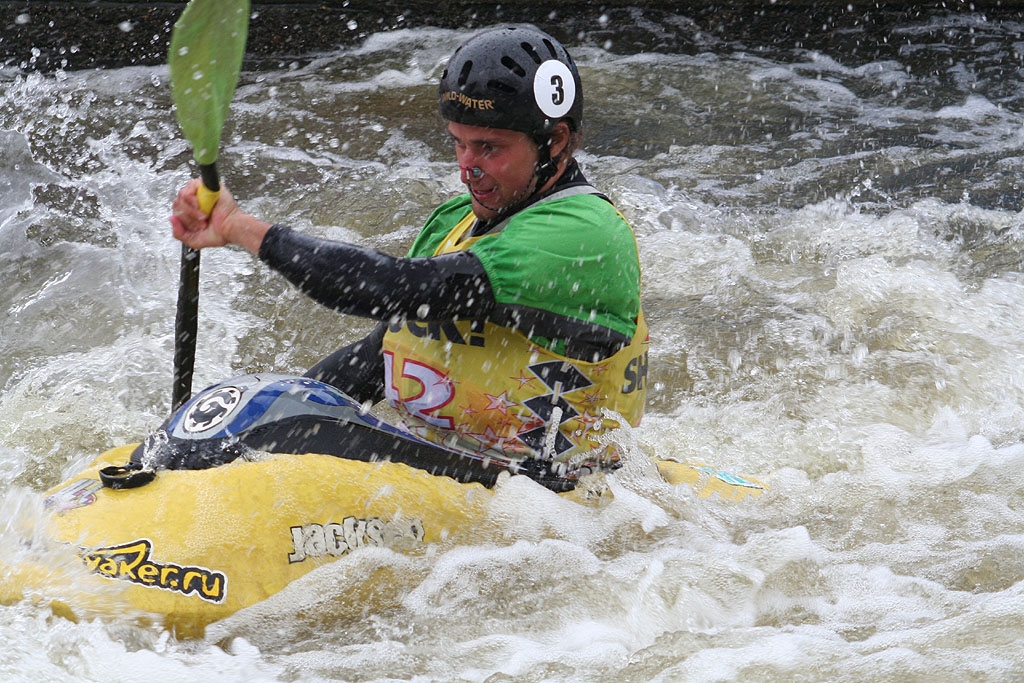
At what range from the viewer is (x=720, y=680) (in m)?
A: 2.48

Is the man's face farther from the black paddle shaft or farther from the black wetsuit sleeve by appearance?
the black paddle shaft

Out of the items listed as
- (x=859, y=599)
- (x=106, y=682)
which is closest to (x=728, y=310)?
(x=859, y=599)

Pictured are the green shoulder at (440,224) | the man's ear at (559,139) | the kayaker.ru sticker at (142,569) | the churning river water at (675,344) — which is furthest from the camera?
the green shoulder at (440,224)

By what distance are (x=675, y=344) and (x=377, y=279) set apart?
2.61 meters

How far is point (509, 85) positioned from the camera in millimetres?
2578

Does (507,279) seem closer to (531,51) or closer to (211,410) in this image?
(531,51)

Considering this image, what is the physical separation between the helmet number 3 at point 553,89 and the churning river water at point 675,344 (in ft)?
2.82

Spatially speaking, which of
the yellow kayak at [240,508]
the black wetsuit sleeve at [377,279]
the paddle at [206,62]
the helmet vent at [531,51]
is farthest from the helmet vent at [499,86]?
the yellow kayak at [240,508]

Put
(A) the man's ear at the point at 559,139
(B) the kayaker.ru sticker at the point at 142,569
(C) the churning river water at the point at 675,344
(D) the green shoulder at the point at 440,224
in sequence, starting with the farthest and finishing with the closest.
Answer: (D) the green shoulder at the point at 440,224, (A) the man's ear at the point at 559,139, (C) the churning river water at the point at 675,344, (B) the kayaker.ru sticker at the point at 142,569

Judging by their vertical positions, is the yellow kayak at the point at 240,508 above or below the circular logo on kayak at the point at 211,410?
below

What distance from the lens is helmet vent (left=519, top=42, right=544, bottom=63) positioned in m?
2.64

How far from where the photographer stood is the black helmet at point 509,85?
8.47 ft

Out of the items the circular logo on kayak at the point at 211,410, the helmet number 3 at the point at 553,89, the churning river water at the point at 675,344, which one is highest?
the helmet number 3 at the point at 553,89

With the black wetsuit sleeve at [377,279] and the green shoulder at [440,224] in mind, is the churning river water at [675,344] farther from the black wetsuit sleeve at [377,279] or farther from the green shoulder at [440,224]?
the green shoulder at [440,224]
